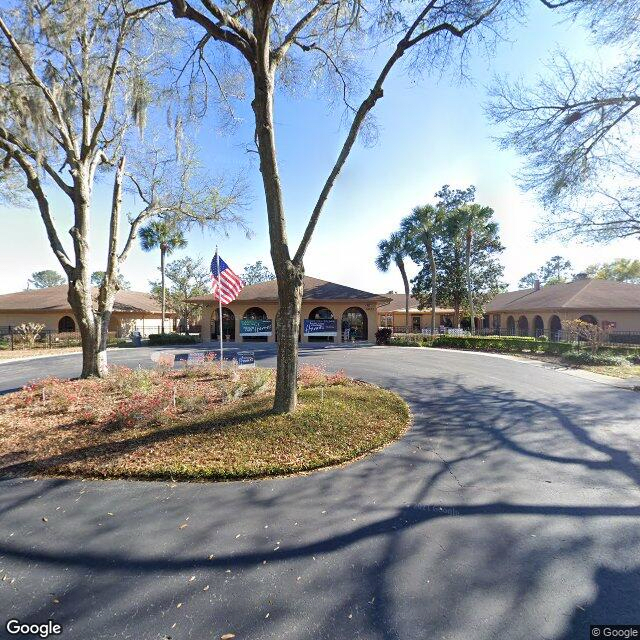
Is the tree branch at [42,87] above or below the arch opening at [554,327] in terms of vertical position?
above

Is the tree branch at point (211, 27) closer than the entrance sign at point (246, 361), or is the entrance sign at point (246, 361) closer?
the tree branch at point (211, 27)

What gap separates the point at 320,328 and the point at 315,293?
9.22 ft

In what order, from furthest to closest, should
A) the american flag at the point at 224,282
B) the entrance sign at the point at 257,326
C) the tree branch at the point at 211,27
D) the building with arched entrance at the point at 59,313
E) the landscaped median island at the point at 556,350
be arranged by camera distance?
the building with arched entrance at the point at 59,313
the entrance sign at the point at 257,326
the landscaped median island at the point at 556,350
the american flag at the point at 224,282
the tree branch at the point at 211,27

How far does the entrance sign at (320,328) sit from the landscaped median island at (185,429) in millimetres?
16198

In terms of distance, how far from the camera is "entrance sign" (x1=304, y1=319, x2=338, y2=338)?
24.4 meters

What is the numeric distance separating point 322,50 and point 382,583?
960 cm

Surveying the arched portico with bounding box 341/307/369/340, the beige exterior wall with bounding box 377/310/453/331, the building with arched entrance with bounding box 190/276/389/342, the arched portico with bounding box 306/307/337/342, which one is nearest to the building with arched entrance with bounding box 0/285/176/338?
the building with arched entrance with bounding box 190/276/389/342

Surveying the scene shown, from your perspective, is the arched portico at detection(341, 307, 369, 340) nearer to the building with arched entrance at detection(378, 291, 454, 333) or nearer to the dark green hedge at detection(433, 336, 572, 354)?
the dark green hedge at detection(433, 336, 572, 354)

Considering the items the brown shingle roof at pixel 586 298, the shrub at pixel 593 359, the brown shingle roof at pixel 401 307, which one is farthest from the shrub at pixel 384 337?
the brown shingle roof at pixel 401 307

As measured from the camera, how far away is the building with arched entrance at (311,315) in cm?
2425

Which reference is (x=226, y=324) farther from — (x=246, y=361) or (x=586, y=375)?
(x=586, y=375)

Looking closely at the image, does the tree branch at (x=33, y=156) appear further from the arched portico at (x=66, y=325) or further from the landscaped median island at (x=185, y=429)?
the arched portico at (x=66, y=325)

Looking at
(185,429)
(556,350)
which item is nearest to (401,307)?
(556,350)

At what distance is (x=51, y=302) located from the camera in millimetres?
27359
